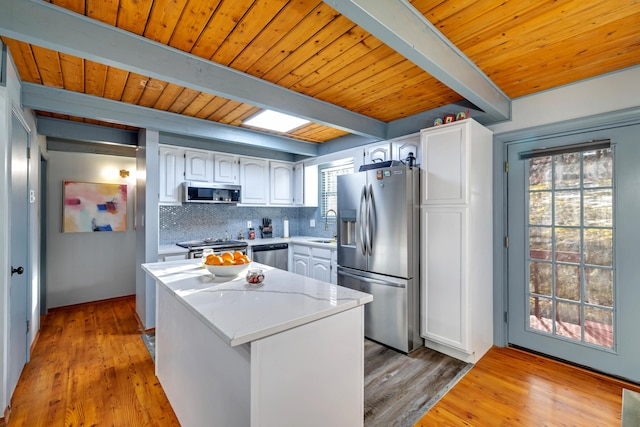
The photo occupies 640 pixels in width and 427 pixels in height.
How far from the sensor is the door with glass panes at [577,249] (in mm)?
2221

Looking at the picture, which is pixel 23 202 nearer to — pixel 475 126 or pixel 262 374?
pixel 262 374

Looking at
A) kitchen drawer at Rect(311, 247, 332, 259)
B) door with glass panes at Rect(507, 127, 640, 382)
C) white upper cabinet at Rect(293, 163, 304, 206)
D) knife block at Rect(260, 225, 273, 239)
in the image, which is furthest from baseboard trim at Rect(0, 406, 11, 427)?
door with glass panes at Rect(507, 127, 640, 382)

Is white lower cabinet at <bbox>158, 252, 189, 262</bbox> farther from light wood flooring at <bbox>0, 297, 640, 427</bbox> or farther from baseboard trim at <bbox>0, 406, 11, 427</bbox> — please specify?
baseboard trim at <bbox>0, 406, 11, 427</bbox>

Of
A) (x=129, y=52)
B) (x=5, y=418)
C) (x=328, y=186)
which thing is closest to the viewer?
(x=129, y=52)

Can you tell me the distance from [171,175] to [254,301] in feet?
9.54

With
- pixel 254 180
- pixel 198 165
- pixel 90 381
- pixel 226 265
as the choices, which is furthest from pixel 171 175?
pixel 226 265

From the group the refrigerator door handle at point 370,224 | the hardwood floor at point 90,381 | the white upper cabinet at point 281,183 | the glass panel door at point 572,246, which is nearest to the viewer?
the hardwood floor at point 90,381

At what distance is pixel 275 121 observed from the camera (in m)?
3.38

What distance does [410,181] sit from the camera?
9.11 ft

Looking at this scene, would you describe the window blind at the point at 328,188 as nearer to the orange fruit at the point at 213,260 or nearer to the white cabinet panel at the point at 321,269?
the white cabinet panel at the point at 321,269

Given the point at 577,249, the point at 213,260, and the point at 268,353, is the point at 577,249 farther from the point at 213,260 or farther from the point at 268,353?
the point at 213,260

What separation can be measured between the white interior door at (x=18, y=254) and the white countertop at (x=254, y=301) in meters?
1.11

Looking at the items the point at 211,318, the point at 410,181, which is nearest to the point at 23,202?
the point at 211,318

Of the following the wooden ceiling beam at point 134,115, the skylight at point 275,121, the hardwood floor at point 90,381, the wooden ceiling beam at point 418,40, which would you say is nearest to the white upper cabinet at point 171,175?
the wooden ceiling beam at point 134,115
